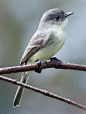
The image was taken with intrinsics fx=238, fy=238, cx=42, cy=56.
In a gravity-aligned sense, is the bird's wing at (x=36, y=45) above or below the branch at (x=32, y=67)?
above

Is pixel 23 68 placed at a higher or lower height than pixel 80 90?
lower

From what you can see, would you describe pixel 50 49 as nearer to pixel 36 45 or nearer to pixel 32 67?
pixel 36 45

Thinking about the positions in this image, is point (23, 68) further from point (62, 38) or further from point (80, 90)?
point (80, 90)

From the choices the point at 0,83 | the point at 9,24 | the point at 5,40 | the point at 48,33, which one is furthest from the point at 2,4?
the point at 48,33

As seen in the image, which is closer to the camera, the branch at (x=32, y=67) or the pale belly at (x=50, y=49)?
the branch at (x=32, y=67)

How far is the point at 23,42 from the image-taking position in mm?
4039

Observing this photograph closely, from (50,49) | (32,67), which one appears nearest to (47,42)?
(50,49)

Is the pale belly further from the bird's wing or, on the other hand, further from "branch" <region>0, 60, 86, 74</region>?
"branch" <region>0, 60, 86, 74</region>

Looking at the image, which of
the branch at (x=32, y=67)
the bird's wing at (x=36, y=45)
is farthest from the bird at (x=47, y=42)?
the branch at (x=32, y=67)

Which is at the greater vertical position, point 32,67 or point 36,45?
point 36,45

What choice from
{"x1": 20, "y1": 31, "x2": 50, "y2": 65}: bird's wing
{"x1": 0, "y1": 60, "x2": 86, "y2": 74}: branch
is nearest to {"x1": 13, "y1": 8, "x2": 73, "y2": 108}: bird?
{"x1": 20, "y1": 31, "x2": 50, "y2": 65}: bird's wing

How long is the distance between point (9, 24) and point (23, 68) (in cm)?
387

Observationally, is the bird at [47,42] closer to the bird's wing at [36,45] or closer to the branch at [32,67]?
the bird's wing at [36,45]

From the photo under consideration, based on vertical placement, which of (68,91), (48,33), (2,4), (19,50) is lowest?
(68,91)
